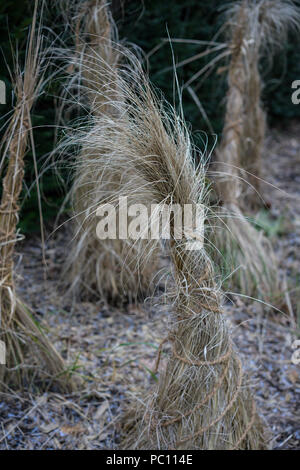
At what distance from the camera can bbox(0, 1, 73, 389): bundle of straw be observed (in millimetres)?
2004

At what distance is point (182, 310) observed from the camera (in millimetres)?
1801

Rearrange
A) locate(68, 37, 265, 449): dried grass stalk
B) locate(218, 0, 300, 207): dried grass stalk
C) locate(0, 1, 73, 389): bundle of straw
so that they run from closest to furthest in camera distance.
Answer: locate(68, 37, 265, 449): dried grass stalk, locate(0, 1, 73, 389): bundle of straw, locate(218, 0, 300, 207): dried grass stalk

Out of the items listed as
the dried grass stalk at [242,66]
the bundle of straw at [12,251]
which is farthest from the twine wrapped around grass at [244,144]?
the bundle of straw at [12,251]

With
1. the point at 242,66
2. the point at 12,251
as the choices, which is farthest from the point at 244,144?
the point at 12,251

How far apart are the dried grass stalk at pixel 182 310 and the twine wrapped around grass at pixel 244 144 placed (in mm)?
1218

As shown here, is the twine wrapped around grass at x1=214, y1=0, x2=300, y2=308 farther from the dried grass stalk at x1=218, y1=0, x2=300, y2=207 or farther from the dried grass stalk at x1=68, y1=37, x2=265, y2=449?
the dried grass stalk at x1=68, y1=37, x2=265, y2=449

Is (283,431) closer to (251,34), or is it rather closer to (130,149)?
(130,149)

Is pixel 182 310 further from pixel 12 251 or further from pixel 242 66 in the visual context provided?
pixel 242 66

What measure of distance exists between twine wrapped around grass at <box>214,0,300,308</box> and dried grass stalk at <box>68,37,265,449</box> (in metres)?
1.22

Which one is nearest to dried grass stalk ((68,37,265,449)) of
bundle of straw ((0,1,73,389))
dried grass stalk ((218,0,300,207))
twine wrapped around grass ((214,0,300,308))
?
bundle of straw ((0,1,73,389))

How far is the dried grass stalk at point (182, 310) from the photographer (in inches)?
67.7

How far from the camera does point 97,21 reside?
2490mm

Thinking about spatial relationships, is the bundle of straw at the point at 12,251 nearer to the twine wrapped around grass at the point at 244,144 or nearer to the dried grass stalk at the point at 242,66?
→ the twine wrapped around grass at the point at 244,144

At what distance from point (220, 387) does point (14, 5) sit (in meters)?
2.18
